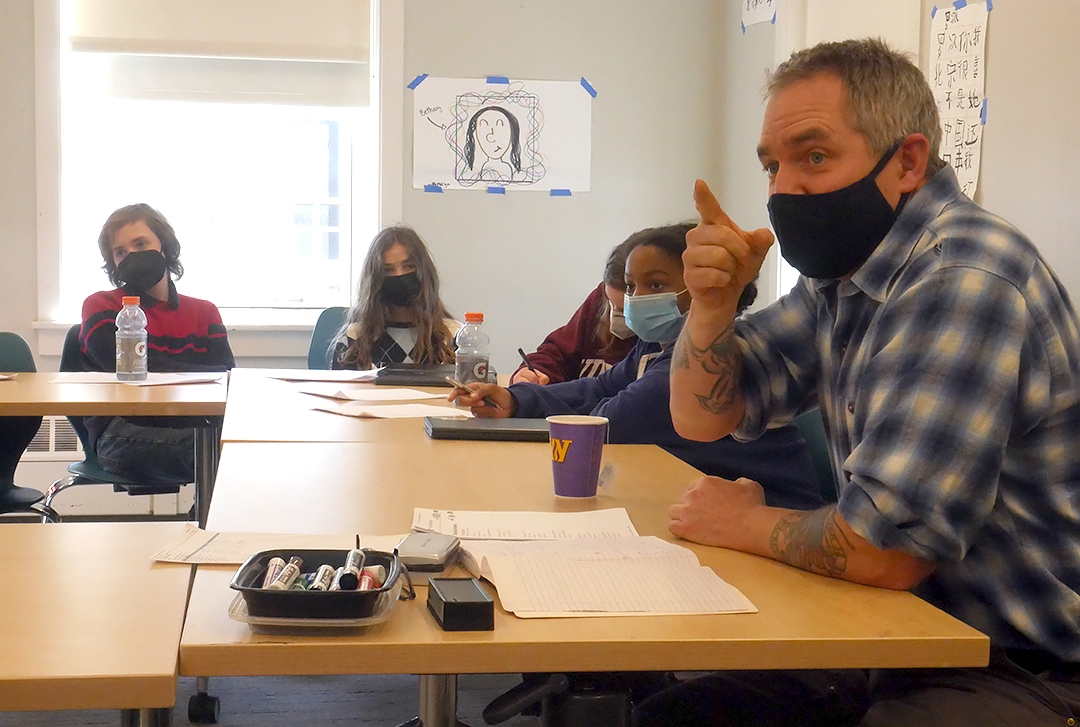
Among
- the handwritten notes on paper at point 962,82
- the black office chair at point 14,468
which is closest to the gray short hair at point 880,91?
the handwritten notes on paper at point 962,82

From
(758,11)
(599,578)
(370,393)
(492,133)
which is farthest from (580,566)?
(758,11)

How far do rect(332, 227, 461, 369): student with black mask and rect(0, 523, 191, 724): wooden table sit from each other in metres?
2.10

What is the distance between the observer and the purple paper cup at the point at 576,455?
136 cm

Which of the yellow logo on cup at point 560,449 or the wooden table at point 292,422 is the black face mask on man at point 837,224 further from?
the wooden table at point 292,422

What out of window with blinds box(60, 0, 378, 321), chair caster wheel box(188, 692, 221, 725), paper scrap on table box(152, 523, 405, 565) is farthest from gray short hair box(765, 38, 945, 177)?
window with blinds box(60, 0, 378, 321)

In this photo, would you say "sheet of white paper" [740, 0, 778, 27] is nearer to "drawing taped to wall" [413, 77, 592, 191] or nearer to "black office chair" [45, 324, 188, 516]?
"drawing taped to wall" [413, 77, 592, 191]

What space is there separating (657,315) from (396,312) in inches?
58.9

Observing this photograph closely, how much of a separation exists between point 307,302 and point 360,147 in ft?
2.41

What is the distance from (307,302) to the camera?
4352mm

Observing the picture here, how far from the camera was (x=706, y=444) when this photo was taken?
177 centimetres

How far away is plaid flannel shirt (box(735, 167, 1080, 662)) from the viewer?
0.94 meters

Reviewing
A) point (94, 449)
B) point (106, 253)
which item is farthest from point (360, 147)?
point (94, 449)

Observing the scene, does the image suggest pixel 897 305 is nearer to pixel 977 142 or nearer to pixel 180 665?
pixel 180 665

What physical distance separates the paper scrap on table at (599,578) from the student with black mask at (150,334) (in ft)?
7.14
